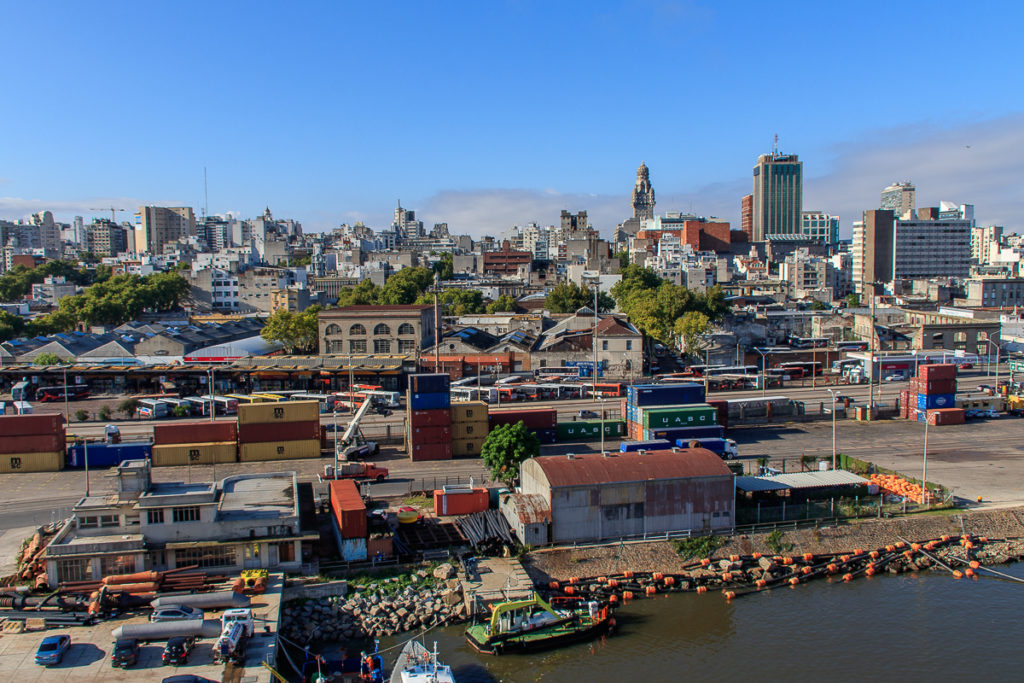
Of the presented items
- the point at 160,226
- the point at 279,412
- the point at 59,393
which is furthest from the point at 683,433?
the point at 160,226

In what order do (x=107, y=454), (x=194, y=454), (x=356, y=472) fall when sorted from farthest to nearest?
(x=194, y=454) → (x=107, y=454) → (x=356, y=472)

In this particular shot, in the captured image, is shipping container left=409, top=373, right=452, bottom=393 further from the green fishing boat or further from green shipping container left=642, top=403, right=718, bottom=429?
the green fishing boat

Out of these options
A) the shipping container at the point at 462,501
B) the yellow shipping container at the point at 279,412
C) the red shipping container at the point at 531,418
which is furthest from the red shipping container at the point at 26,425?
the red shipping container at the point at 531,418

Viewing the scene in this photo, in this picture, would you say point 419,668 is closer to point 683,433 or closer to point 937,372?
point 683,433


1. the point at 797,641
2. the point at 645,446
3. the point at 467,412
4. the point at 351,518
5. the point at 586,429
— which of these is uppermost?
the point at 467,412

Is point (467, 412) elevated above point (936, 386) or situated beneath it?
situated beneath

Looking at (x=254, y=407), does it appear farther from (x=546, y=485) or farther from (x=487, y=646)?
(x=487, y=646)

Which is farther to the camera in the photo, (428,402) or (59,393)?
(59,393)
